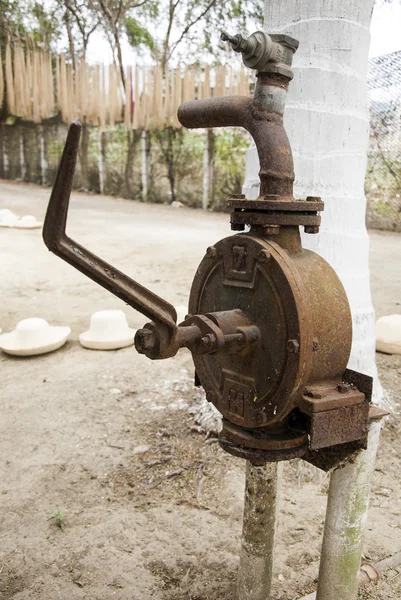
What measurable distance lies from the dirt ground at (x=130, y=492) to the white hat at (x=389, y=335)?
113mm

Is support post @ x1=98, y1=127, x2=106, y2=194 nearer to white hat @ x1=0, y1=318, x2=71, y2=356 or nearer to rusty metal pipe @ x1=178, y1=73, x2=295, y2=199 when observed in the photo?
white hat @ x1=0, y1=318, x2=71, y2=356

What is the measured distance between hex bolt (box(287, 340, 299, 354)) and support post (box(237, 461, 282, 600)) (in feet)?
1.86

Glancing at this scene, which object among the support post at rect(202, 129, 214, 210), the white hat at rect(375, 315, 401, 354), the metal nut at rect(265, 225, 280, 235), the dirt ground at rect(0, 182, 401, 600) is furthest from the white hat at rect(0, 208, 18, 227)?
the metal nut at rect(265, 225, 280, 235)

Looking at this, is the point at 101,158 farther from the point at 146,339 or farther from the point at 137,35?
the point at 146,339

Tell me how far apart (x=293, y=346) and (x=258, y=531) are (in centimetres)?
80

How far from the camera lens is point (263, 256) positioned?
1.25 metres

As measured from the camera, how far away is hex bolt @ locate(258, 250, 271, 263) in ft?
4.06

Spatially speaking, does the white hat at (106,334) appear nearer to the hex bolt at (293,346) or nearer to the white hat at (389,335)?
the white hat at (389,335)

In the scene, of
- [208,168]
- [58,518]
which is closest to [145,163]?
[208,168]

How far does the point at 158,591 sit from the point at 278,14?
2.44 metres

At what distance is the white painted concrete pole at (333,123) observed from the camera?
2336 millimetres

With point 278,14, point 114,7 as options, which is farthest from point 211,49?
point 278,14

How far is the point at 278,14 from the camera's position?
2.39 metres

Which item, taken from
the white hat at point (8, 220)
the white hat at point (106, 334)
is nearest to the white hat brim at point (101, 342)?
the white hat at point (106, 334)
